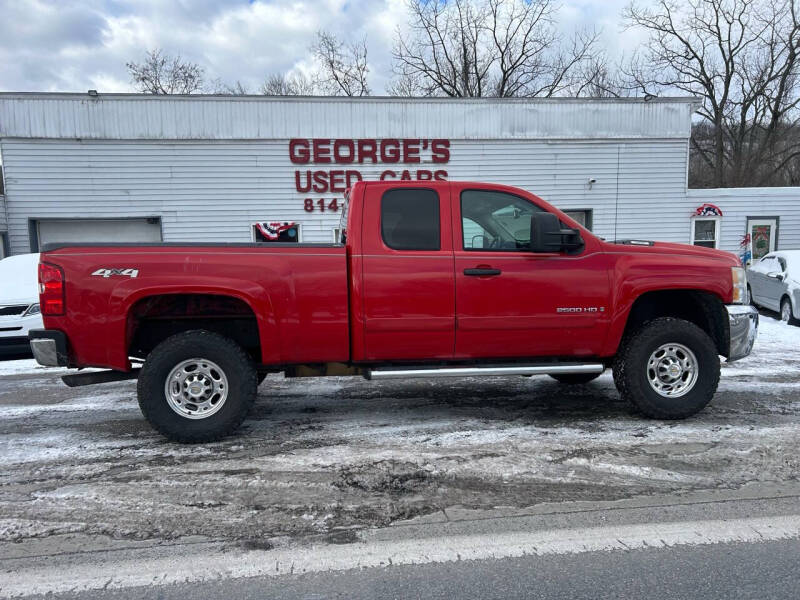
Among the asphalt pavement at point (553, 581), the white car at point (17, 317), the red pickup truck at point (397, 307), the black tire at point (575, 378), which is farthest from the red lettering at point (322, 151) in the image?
the asphalt pavement at point (553, 581)

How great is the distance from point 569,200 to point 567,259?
37.6 ft

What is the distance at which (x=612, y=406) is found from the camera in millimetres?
5312

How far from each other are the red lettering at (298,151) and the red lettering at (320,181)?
0.47 metres

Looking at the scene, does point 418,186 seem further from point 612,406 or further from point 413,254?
point 612,406

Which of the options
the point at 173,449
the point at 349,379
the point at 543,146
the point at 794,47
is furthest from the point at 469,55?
the point at 173,449

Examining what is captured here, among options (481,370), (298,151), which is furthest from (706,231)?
(481,370)

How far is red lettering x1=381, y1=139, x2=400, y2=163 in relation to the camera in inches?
570

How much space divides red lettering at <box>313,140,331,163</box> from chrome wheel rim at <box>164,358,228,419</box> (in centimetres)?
1095

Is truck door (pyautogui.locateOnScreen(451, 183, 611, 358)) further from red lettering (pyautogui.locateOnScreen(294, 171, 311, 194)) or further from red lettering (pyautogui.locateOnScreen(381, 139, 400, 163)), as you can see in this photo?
red lettering (pyautogui.locateOnScreen(294, 171, 311, 194))

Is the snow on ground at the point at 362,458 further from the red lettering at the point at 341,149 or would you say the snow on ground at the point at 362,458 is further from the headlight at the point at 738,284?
the red lettering at the point at 341,149

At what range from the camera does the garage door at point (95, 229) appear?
1409 cm

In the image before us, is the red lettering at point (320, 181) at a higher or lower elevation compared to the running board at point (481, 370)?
higher

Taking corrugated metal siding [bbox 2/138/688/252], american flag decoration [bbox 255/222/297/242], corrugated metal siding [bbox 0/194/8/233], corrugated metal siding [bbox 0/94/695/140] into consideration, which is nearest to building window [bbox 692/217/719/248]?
corrugated metal siding [bbox 2/138/688/252]

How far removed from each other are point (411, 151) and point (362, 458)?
11.8 metres
